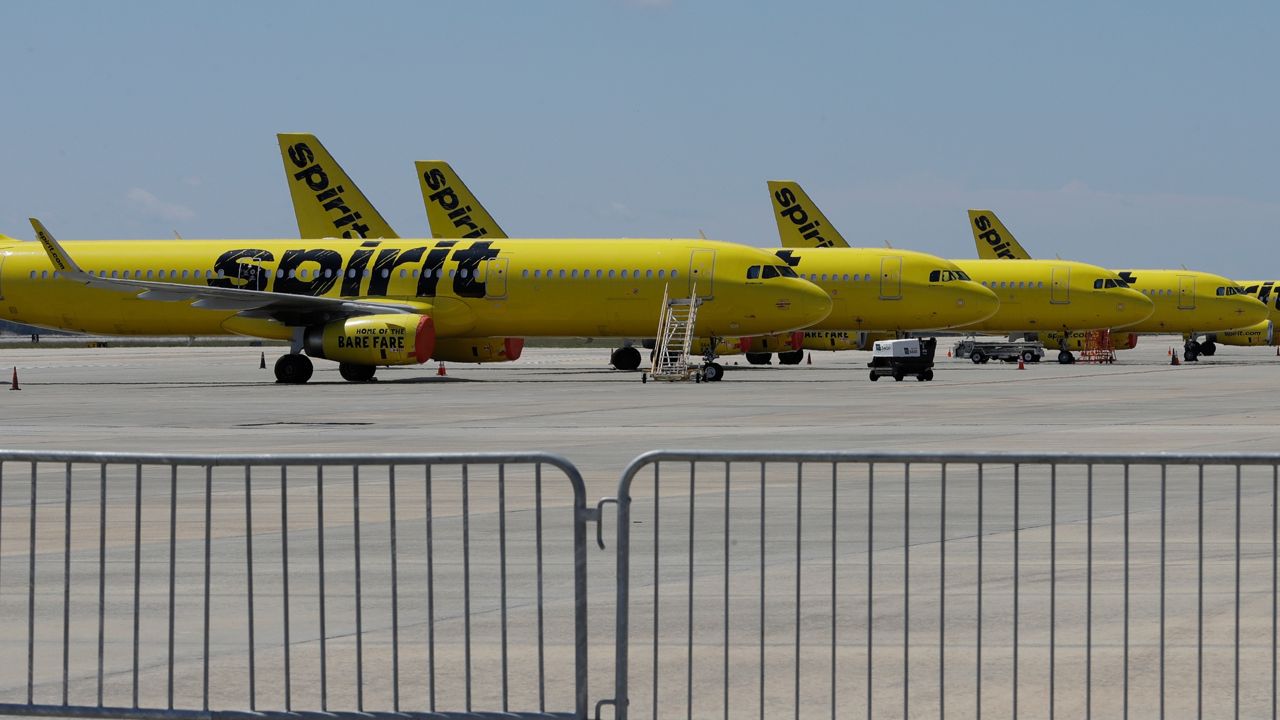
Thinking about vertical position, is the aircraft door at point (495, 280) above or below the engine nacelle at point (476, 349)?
above

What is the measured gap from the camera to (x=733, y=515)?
564 inches

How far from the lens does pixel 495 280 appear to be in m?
46.4

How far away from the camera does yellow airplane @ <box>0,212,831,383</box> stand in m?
45.0

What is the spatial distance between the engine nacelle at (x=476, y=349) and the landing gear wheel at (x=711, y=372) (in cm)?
547

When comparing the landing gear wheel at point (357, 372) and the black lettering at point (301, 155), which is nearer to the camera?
the landing gear wheel at point (357, 372)

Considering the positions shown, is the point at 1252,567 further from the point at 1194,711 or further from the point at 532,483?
Result: the point at 532,483

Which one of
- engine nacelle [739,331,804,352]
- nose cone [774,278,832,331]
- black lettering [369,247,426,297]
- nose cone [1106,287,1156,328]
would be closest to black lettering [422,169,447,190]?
engine nacelle [739,331,804,352]

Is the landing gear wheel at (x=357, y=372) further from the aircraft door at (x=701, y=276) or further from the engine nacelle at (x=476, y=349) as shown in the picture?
the aircraft door at (x=701, y=276)

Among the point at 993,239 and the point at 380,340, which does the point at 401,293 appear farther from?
the point at 993,239

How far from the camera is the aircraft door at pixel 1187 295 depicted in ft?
237

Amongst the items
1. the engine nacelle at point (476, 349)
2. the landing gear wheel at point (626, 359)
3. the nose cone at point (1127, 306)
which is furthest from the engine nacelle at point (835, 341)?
the engine nacelle at point (476, 349)

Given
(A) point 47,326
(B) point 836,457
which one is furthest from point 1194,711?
(A) point 47,326

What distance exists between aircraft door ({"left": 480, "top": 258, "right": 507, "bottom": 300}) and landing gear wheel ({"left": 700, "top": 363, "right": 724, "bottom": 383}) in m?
5.56

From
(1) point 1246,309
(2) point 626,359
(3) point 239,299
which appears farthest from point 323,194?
(1) point 1246,309
